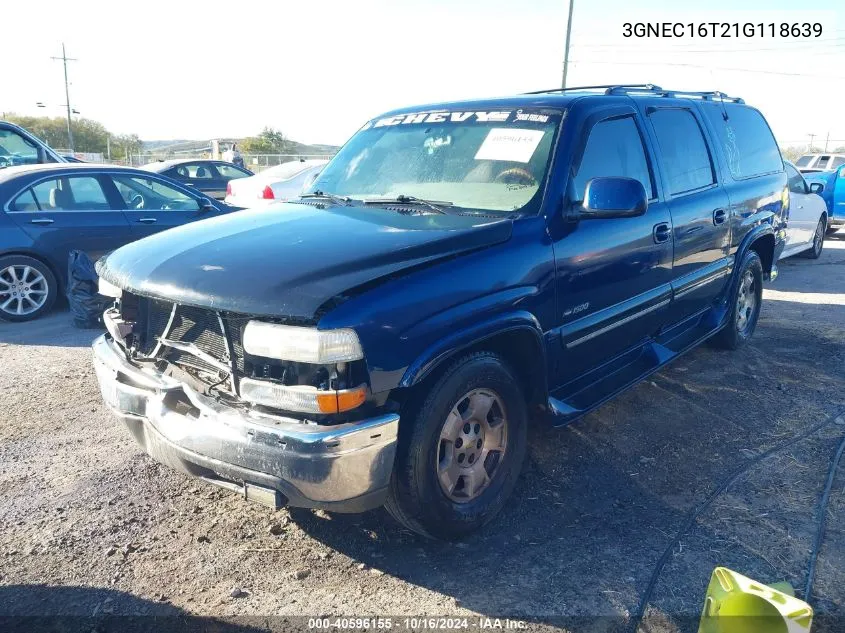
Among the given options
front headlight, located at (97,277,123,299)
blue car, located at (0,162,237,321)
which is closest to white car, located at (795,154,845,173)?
blue car, located at (0,162,237,321)

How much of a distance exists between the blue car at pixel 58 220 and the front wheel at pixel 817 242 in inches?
391

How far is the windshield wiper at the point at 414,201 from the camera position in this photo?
11.5ft

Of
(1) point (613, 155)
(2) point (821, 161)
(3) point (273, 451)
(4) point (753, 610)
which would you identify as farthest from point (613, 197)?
(2) point (821, 161)

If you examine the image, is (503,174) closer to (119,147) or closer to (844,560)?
(844,560)

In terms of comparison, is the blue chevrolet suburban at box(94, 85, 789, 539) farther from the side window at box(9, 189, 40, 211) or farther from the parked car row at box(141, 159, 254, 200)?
the parked car row at box(141, 159, 254, 200)

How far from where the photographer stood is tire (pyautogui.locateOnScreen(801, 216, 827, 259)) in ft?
36.9

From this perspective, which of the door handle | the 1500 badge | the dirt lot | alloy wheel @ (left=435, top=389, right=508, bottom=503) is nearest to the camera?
the dirt lot

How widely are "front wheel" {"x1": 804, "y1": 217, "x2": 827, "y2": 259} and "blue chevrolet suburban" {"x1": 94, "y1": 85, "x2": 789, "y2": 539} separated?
8.09m

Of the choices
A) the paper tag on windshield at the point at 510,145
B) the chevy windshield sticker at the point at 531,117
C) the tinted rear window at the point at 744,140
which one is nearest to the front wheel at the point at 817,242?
the tinted rear window at the point at 744,140

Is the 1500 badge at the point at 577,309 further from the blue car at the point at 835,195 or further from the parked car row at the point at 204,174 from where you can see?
the parked car row at the point at 204,174

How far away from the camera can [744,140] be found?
5.62 m

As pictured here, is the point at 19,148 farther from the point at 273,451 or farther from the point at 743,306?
the point at 743,306

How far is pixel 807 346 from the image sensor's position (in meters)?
6.12

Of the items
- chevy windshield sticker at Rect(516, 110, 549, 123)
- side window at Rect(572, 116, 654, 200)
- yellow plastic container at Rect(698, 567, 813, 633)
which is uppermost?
chevy windshield sticker at Rect(516, 110, 549, 123)
